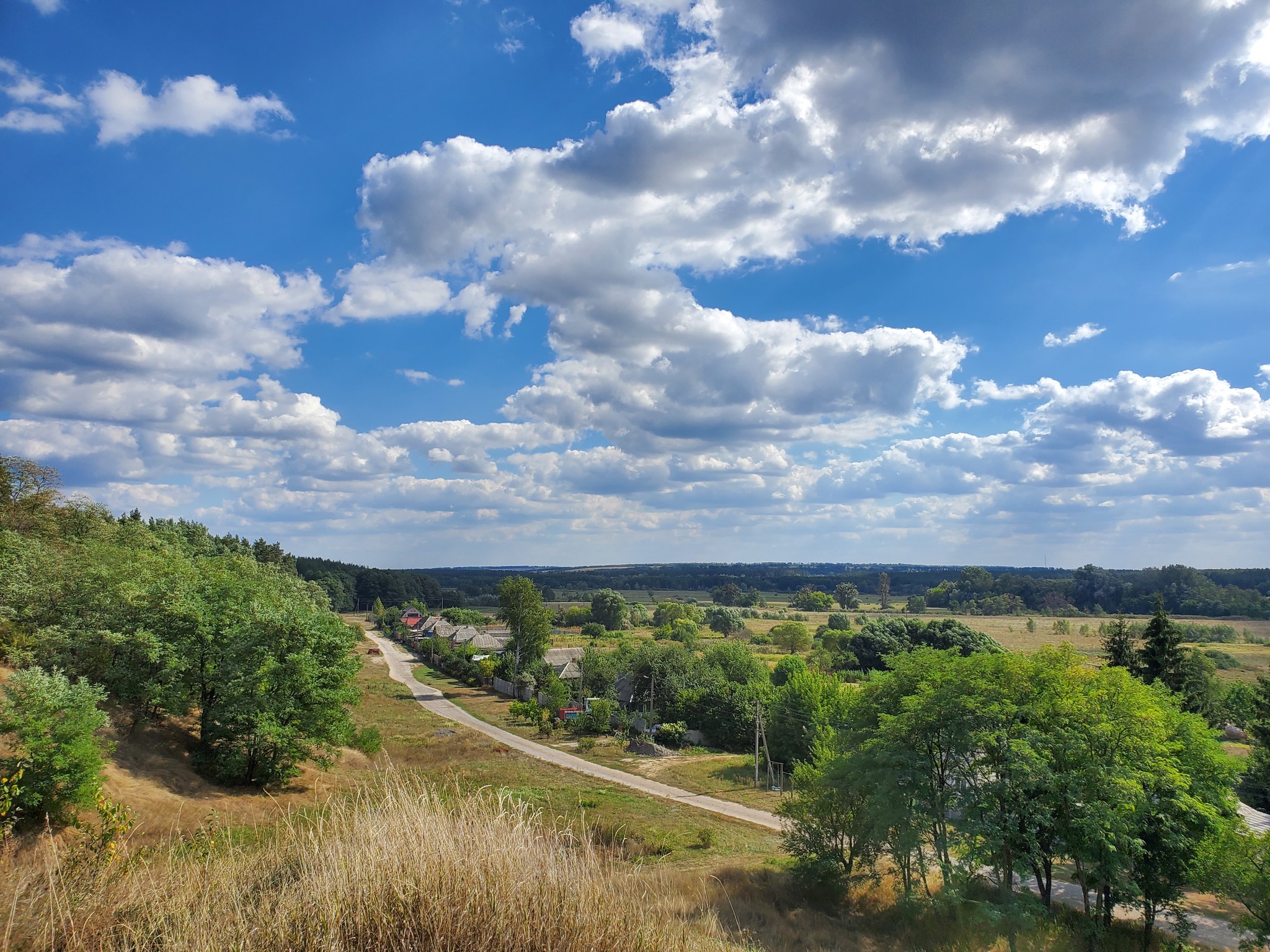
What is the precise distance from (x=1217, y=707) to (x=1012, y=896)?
41.3 metres

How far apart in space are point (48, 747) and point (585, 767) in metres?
30.2

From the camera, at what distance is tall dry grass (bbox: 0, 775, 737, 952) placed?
4.36 meters

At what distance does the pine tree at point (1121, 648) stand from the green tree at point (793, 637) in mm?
51741

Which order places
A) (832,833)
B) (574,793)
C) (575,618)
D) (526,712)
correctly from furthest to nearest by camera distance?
1. (575,618)
2. (526,712)
3. (574,793)
4. (832,833)

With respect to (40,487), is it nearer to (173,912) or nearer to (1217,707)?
(173,912)

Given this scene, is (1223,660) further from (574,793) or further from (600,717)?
(574,793)

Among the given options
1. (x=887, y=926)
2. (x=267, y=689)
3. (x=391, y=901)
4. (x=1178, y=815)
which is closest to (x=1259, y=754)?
A: (x=1178, y=815)

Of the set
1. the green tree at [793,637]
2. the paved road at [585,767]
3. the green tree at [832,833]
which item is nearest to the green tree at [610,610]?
the green tree at [793,637]

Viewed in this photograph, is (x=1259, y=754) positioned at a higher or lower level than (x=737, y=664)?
higher

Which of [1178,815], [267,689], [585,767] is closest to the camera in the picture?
[1178,815]

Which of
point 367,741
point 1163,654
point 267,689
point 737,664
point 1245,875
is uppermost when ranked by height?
point 267,689

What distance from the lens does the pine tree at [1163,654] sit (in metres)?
41.4

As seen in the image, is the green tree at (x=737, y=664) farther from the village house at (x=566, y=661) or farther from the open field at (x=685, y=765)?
the village house at (x=566, y=661)

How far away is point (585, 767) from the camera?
41.1 meters
